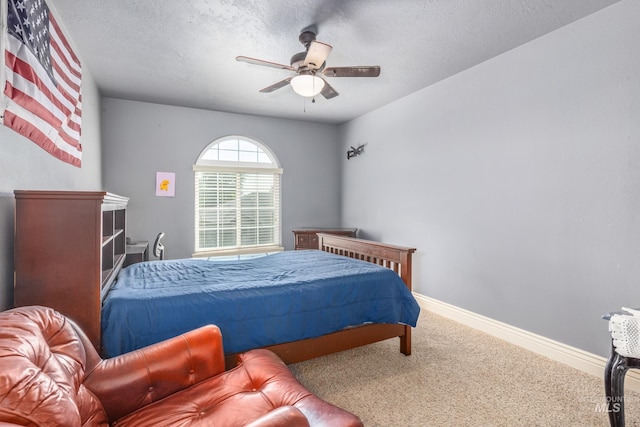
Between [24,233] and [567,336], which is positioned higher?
[24,233]

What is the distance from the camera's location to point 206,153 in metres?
4.68

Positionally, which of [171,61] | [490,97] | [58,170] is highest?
[171,61]

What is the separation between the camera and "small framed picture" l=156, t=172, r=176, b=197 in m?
4.31

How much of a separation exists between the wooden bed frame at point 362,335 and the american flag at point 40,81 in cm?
179

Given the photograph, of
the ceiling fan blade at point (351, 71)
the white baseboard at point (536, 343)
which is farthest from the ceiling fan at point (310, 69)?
the white baseboard at point (536, 343)

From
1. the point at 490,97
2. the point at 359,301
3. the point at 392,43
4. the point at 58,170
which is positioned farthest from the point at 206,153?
the point at 490,97

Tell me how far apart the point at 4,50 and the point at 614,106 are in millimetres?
3671

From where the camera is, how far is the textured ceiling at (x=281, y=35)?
223 centimetres

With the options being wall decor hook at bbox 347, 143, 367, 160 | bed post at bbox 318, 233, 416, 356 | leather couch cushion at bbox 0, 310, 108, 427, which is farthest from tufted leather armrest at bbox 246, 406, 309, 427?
wall decor hook at bbox 347, 143, 367, 160

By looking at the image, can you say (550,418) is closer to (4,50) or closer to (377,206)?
(377,206)

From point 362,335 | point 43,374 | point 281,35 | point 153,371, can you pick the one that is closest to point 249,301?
point 153,371

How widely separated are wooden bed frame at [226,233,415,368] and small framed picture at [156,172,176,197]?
2745 mm

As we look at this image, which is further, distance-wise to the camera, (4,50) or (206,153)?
(206,153)

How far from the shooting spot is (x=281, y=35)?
8.54 feet
